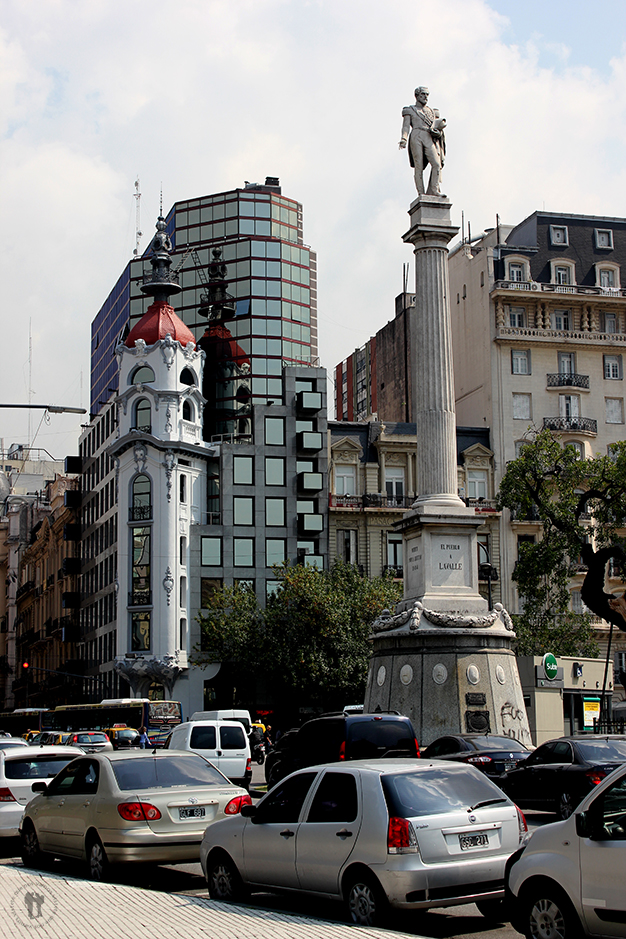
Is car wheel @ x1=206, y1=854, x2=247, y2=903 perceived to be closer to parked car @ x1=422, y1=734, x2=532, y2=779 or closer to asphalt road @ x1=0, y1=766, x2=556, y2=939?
asphalt road @ x1=0, y1=766, x2=556, y2=939

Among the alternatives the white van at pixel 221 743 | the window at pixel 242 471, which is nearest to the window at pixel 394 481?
the window at pixel 242 471

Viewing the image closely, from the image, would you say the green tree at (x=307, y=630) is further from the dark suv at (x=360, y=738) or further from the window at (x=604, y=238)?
the dark suv at (x=360, y=738)

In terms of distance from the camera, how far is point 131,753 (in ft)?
49.8

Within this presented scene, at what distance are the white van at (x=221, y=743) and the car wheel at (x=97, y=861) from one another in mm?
15535

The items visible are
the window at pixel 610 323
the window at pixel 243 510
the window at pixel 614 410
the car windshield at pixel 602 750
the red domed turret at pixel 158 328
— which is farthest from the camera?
the window at pixel 610 323

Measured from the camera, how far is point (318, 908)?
1248cm

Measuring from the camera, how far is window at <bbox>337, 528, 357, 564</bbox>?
6669 centimetres

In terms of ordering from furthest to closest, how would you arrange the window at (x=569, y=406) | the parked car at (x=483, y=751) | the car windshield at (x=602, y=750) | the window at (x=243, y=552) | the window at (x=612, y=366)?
the window at (x=612, y=366) < the window at (x=569, y=406) < the window at (x=243, y=552) < the parked car at (x=483, y=751) < the car windshield at (x=602, y=750)

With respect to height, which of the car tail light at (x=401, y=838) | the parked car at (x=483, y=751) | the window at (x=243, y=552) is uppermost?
the window at (x=243, y=552)

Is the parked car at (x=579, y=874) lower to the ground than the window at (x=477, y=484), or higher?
lower

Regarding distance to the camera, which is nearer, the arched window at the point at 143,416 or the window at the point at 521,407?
the arched window at the point at 143,416

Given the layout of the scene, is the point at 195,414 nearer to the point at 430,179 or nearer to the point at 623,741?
the point at 430,179

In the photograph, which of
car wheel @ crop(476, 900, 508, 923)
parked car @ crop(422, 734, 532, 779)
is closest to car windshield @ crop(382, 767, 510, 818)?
car wheel @ crop(476, 900, 508, 923)

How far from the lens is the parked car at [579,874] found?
916 centimetres
